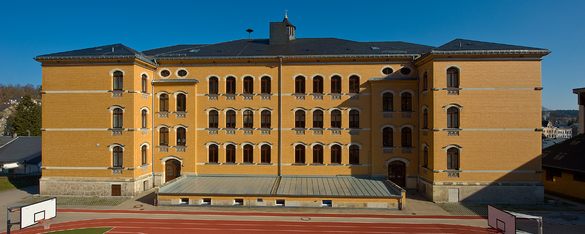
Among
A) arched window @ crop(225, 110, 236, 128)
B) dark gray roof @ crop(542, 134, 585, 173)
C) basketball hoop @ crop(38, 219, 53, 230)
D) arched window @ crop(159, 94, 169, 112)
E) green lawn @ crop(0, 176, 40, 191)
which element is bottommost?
green lawn @ crop(0, 176, 40, 191)

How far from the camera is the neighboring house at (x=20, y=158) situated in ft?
124

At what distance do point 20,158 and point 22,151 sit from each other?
1.75m

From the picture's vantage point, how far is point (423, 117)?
976 inches

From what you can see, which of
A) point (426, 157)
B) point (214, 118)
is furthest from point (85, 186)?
point (426, 157)

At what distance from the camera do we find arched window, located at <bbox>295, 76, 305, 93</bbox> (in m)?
26.8

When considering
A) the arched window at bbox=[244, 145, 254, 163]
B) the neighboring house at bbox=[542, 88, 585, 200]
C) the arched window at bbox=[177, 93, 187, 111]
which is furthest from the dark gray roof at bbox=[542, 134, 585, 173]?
the arched window at bbox=[177, 93, 187, 111]

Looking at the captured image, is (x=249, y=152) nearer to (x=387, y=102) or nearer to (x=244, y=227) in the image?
(x=244, y=227)

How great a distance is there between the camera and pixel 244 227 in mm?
17969

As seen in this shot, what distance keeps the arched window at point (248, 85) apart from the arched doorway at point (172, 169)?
9686 millimetres

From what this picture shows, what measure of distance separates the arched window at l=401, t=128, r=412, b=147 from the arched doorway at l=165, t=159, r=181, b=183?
21.5 metres

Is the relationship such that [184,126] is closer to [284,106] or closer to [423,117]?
[284,106]

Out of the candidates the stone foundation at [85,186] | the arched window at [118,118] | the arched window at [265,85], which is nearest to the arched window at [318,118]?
the arched window at [265,85]

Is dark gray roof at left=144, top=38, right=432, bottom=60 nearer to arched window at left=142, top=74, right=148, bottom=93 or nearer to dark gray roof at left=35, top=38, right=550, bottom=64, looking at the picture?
dark gray roof at left=35, top=38, right=550, bottom=64

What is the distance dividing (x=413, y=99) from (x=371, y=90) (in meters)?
3.90
